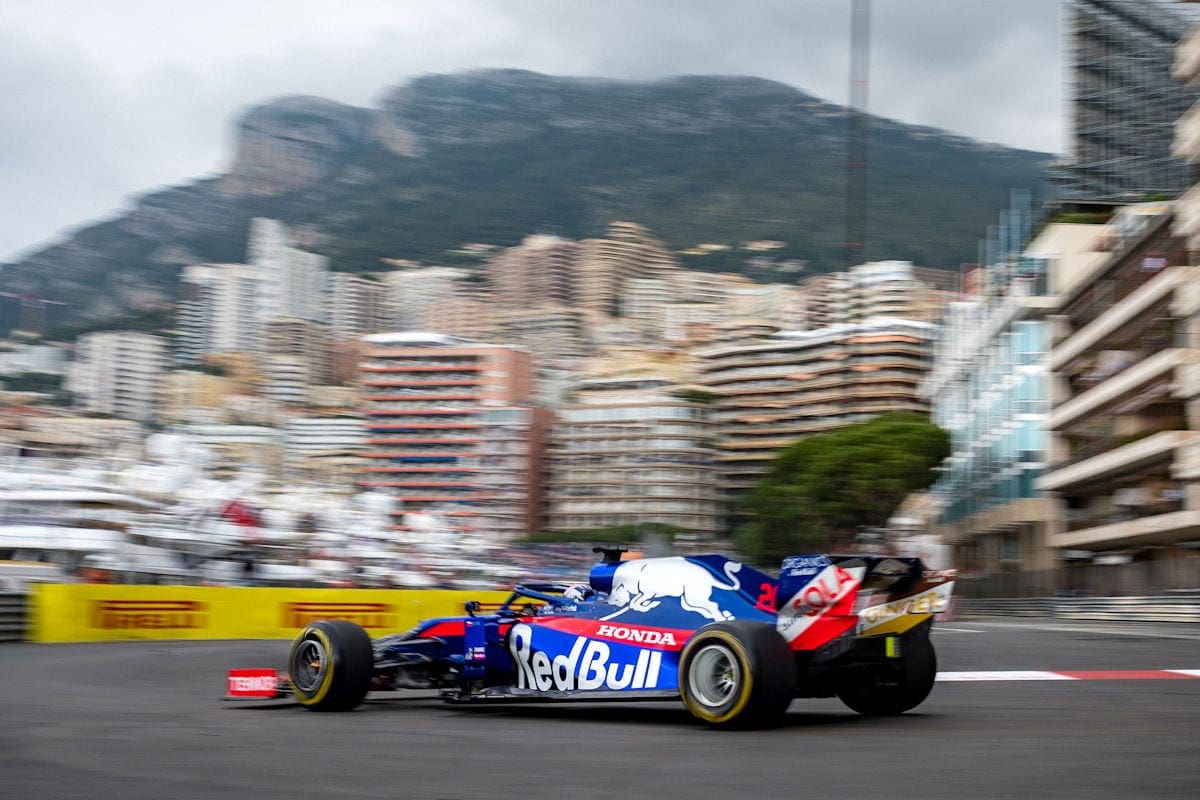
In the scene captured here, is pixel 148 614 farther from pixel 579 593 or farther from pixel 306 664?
pixel 579 593

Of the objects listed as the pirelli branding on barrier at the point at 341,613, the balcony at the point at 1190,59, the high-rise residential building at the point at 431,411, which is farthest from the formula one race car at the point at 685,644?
the high-rise residential building at the point at 431,411

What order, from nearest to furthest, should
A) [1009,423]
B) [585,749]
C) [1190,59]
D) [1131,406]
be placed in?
1. [585,749]
2. [1190,59]
3. [1131,406]
4. [1009,423]

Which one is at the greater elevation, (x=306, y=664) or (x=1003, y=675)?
(x=306, y=664)

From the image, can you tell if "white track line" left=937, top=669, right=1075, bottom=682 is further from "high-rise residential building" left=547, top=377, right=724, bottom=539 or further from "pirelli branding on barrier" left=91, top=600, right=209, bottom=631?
"high-rise residential building" left=547, top=377, right=724, bottom=539

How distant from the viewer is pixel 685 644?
8438 millimetres

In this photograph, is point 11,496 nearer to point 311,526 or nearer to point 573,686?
point 311,526

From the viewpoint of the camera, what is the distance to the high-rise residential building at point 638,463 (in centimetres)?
16388

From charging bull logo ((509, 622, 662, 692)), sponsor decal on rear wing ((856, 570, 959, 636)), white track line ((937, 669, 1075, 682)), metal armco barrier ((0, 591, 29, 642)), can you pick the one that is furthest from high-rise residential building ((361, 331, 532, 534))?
sponsor decal on rear wing ((856, 570, 959, 636))

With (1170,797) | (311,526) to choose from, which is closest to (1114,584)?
(311,526)

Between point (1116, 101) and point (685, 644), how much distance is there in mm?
81403

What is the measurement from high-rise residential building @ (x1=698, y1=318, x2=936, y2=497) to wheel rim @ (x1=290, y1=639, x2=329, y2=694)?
141623mm

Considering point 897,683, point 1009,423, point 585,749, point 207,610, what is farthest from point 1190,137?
point 585,749

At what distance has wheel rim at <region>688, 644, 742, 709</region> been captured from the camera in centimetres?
811

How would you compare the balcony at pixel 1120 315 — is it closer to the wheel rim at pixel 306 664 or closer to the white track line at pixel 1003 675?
the white track line at pixel 1003 675
